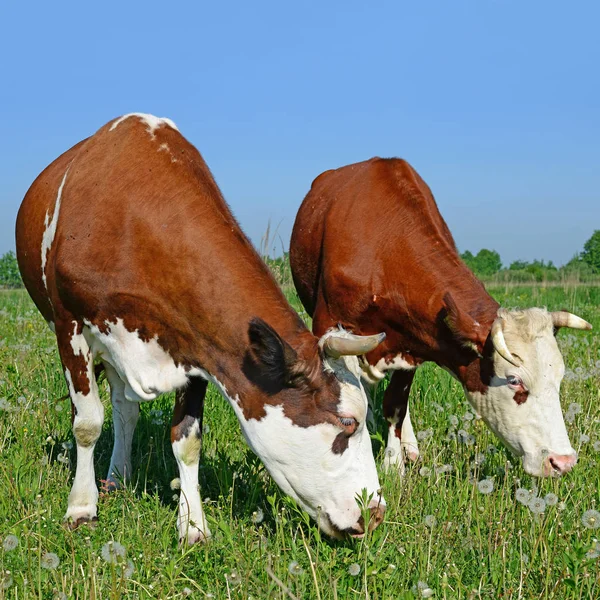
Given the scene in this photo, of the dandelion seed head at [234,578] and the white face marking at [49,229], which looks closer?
the dandelion seed head at [234,578]

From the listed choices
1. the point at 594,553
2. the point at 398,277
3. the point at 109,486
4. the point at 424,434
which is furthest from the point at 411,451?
the point at 594,553

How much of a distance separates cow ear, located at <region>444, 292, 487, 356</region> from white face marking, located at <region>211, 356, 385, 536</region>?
1.35 meters

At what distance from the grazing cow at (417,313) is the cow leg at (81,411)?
194 cm

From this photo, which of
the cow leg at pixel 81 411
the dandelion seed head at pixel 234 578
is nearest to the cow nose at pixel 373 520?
the dandelion seed head at pixel 234 578

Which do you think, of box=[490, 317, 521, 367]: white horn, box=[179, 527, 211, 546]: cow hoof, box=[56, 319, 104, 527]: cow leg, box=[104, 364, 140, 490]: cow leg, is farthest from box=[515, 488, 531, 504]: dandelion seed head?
box=[104, 364, 140, 490]: cow leg

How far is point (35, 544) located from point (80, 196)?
6.47 ft

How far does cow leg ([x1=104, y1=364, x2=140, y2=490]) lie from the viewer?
5.39 m

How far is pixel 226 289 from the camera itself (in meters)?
4.13

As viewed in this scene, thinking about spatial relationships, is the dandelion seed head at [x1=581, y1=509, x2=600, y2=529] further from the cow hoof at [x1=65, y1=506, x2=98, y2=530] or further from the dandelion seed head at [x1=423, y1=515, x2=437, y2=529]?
the cow hoof at [x1=65, y1=506, x2=98, y2=530]

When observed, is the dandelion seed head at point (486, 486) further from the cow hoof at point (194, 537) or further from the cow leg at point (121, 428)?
the cow leg at point (121, 428)

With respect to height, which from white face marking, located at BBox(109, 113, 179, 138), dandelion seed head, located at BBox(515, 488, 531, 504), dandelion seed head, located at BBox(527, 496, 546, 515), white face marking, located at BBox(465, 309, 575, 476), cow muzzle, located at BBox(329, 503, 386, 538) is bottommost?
cow muzzle, located at BBox(329, 503, 386, 538)

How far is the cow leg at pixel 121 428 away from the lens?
539 centimetres

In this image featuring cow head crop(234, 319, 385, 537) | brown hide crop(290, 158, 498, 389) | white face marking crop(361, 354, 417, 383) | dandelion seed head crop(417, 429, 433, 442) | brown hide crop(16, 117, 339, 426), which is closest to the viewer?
cow head crop(234, 319, 385, 537)

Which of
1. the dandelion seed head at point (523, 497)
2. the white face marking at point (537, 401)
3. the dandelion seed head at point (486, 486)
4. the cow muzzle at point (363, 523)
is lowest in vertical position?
the cow muzzle at point (363, 523)
